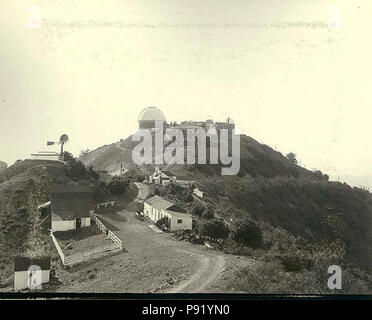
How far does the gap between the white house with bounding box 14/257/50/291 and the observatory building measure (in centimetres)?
578

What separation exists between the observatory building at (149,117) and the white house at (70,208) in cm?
328

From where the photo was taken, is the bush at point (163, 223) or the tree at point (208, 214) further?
the tree at point (208, 214)

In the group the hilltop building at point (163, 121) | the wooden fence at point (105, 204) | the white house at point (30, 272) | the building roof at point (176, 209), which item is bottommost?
the white house at point (30, 272)

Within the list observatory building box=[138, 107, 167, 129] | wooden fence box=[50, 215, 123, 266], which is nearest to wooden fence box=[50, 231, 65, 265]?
wooden fence box=[50, 215, 123, 266]

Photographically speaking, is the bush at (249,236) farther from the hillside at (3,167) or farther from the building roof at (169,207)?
the hillside at (3,167)

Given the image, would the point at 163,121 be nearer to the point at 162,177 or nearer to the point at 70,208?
the point at 162,177

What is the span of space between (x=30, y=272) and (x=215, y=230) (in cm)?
630

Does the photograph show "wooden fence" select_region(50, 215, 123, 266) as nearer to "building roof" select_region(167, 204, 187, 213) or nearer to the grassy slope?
the grassy slope

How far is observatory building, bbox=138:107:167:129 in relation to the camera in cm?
1347

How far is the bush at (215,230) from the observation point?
13.4m

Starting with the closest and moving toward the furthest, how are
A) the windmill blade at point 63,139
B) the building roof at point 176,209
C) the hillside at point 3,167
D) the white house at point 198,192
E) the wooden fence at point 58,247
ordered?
the wooden fence at point 58,247, the hillside at point 3,167, the windmill blade at point 63,139, the building roof at point 176,209, the white house at point 198,192

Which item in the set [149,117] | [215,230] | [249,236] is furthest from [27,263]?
[249,236]

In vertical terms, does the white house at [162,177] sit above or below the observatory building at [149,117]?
below

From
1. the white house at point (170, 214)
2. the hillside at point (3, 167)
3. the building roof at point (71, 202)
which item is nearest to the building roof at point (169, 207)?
the white house at point (170, 214)
